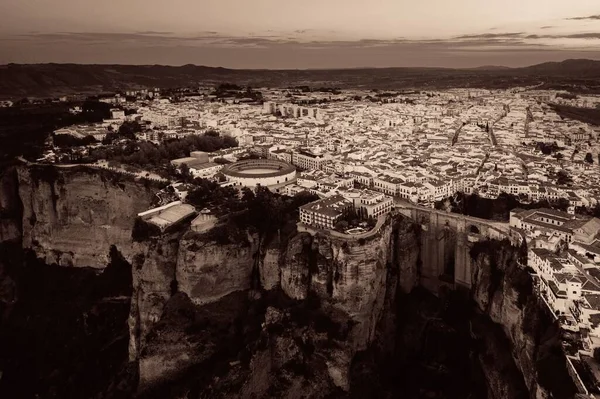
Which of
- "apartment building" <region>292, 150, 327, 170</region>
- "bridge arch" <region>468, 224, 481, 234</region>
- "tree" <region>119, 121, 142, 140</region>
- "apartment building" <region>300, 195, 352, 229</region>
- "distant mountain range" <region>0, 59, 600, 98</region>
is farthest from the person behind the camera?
"distant mountain range" <region>0, 59, 600, 98</region>

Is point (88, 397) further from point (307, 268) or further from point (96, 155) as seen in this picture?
point (96, 155)

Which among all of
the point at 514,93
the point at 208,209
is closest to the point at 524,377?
the point at 208,209

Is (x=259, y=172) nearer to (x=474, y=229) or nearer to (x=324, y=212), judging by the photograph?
(x=324, y=212)

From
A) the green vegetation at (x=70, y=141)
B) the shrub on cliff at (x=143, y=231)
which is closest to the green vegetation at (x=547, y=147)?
the shrub on cliff at (x=143, y=231)

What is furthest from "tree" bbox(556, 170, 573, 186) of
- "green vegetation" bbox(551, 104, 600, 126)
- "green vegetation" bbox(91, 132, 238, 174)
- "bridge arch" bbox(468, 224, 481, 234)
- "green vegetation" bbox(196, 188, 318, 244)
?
"green vegetation" bbox(551, 104, 600, 126)

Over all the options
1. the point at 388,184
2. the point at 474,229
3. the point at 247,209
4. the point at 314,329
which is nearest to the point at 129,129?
the point at 247,209

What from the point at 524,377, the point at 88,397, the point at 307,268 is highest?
the point at 307,268

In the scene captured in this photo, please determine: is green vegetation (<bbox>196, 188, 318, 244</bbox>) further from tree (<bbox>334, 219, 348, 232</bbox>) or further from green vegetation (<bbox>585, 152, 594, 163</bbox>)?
green vegetation (<bbox>585, 152, 594, 163</bbox>)
